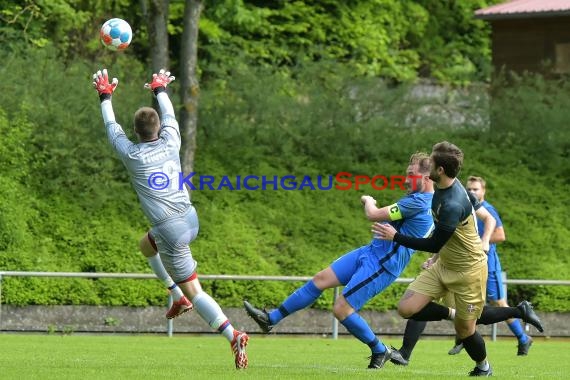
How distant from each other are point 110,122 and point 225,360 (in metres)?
3.30

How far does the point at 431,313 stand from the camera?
36.7 feet

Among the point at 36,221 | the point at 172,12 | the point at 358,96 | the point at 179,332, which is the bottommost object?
the point at 179,332

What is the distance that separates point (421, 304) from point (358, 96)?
15.9 meters

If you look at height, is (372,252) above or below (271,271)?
above

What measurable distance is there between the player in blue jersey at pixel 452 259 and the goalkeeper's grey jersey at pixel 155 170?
1.84 meters

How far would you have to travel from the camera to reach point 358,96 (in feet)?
86.7

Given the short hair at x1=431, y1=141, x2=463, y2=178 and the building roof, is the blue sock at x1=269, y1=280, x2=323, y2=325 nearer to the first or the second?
the short hair at x1=431, y1=141, x2=463, y2=178

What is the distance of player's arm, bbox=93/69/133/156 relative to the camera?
36.0 ft

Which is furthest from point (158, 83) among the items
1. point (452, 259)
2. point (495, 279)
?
point (495, 279)

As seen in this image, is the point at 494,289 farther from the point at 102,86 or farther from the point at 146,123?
the point at 102,86

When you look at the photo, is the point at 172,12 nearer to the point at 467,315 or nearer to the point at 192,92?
the point at 192,92

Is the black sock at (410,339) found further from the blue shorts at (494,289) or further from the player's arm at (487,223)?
the blue shorts at (494,289)

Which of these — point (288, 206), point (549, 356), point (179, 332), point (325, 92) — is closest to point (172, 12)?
point (325, 92)

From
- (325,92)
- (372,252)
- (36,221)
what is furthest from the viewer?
(325,92)
